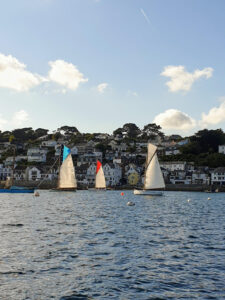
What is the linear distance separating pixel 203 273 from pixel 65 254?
6.84 m

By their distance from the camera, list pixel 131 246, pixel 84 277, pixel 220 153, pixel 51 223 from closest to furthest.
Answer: pixel 84 277
pixel 131 246
pixel 51 223
pixel 220 153

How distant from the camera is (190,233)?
26.8 m

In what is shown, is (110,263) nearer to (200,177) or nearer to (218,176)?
(218,176)

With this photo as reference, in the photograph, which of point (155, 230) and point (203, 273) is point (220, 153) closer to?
point (155, 230)

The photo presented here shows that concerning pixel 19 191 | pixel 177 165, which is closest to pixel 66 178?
pixel 19 191

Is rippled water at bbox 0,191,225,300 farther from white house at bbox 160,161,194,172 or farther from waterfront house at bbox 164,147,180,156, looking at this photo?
waterfront house at bbox 164,147,180,156

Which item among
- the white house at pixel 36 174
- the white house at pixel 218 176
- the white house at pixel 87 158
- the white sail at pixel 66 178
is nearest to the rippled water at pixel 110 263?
the white sail at pixel 66 178

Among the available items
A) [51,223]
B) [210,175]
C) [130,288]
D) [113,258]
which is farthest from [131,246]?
[210,175]

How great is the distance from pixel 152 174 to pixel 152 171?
866 mm

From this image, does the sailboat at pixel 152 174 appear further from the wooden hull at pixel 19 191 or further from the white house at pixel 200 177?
the white house at pixel 200 177

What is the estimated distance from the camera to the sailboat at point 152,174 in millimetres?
76025

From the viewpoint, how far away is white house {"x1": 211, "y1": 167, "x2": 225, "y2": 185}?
467 feet

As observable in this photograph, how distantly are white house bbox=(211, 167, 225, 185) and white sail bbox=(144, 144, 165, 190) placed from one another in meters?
70.9

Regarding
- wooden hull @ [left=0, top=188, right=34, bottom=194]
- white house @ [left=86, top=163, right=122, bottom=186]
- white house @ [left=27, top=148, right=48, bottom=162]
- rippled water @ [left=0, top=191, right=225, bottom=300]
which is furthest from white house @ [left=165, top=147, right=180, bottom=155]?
rippled water @ [left=0, top=191, right=225, bottom=300]
